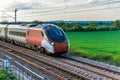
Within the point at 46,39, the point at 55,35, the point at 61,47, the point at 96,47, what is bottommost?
the point at 96,47

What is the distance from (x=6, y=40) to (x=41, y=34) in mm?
17468

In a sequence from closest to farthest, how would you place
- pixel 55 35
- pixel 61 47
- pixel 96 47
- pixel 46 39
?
pixel 61 47
pixel 46 39
pixel 55 35
pixel 96 47

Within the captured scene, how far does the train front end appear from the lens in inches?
991

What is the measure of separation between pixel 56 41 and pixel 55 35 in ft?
2.60

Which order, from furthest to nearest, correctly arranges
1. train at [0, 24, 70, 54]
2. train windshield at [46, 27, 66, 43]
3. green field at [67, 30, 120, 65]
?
1. green field at [67, 30, 120, 65]
2. train windshield at [46, 27, 66, 43]
3. train at [0, 24, 70, 54]

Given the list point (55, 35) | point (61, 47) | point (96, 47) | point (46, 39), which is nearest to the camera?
point (61, 47)

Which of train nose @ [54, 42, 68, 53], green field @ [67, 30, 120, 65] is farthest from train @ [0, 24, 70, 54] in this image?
green field @ [67, 30, 120, 65]

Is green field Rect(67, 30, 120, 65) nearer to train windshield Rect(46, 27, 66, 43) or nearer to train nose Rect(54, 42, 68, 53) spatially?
train nose Rect(54, 42, 68, 53)

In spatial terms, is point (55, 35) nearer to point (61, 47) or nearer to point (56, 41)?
point (56, 41)

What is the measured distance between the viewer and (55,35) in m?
26.0

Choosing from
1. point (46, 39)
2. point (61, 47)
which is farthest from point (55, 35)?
point (61, 47)

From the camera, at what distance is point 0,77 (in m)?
14.4

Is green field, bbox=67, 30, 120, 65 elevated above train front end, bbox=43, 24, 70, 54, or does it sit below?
below

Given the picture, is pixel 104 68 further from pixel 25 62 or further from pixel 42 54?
pixel 42 54
